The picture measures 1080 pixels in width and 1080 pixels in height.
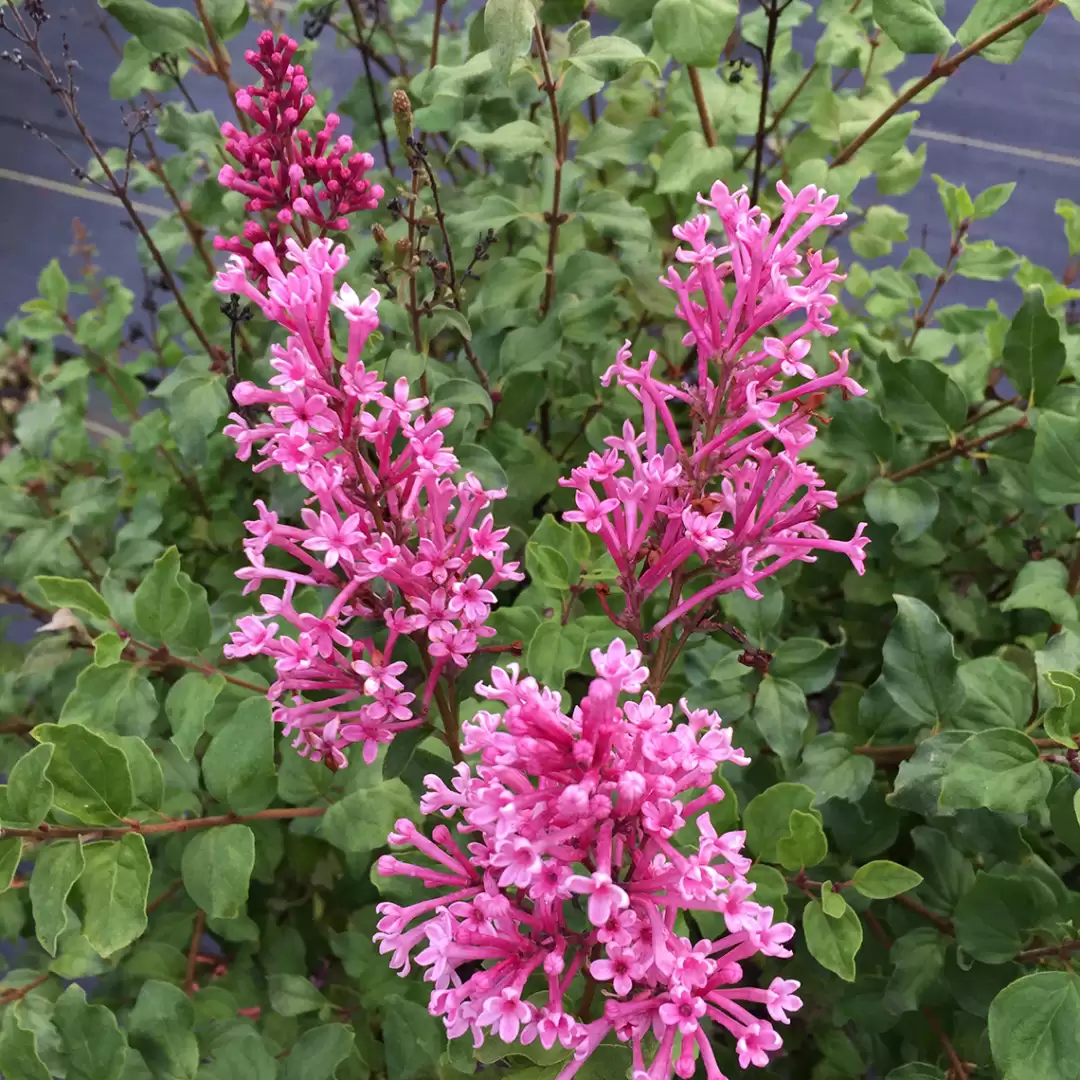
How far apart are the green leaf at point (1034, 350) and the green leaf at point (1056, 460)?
0.05 m

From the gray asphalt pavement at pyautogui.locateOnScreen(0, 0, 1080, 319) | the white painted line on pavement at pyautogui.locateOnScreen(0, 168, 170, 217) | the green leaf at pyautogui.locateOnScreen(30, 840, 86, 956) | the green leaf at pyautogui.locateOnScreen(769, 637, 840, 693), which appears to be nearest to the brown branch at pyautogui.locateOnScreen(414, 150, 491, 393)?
the green leaf at pyautogui.locateOnScreen(769, 637, 840, 693)

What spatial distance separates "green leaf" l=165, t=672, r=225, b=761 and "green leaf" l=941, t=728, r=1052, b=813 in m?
0.49

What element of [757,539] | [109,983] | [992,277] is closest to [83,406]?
[109,983]

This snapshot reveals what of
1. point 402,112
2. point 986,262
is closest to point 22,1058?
point 402,112

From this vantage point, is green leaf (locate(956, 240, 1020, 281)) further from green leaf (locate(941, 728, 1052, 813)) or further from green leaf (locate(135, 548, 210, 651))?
green leaf (locate(135, 548, 210, 651))

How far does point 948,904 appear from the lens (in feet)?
2.30

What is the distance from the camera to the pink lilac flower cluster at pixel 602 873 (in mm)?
381

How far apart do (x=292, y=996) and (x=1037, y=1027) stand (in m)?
0.55

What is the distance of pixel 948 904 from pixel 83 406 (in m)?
1.11

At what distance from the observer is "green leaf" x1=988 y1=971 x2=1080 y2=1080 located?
518 millimetres

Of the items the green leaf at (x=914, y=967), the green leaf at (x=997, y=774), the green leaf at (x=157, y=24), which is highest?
the green leaf at (x=157, y=24)

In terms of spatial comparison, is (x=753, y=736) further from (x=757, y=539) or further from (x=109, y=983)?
(x=109, y=983)

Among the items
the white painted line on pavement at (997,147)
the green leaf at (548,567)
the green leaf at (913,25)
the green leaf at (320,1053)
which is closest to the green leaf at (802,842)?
the green leaf at (548,567)

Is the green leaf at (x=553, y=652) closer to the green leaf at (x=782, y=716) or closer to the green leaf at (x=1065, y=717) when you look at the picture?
the green leaf at (x=782, y=716)
